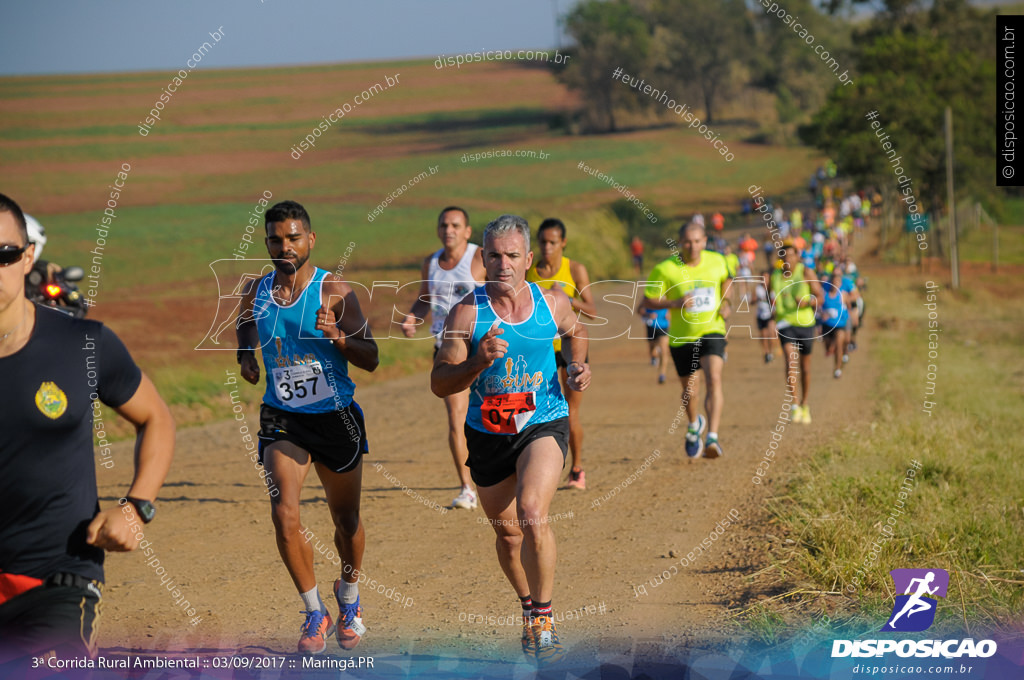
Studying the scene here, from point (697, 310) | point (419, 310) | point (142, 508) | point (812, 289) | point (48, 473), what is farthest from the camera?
point (812, 289)

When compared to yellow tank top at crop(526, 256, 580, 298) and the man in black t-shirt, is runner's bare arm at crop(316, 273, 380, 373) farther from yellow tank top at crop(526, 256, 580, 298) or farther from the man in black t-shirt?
yellow tank top at crop(526, 256, 580, 298)

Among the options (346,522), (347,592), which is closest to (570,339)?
(346,522)

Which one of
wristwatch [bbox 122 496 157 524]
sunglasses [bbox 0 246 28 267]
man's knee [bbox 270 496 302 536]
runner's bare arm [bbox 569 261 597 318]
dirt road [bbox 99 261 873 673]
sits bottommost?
dirt road [bbox 99 261 873 673]

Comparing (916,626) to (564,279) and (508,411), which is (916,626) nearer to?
(508,411)

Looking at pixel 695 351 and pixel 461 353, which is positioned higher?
pixel 461 353

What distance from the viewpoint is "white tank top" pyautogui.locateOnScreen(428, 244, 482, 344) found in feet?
26.1

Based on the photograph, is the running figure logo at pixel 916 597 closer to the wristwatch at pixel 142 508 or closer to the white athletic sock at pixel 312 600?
the white athletic sock at pixel 312 600

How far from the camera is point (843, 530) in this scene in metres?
6.55

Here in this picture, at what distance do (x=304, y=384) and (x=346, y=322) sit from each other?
1.28 ft

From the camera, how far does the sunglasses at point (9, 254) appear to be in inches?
129

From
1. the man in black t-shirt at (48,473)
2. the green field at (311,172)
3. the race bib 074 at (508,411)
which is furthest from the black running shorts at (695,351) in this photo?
the green field at (311,172)

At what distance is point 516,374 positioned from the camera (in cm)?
514

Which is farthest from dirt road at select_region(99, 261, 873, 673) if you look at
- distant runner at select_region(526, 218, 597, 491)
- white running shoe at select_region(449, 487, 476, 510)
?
distant runner at select_region(526, 218, 597, 491)

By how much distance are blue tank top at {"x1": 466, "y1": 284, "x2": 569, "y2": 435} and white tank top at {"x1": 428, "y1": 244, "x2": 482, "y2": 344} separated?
2.74 m
